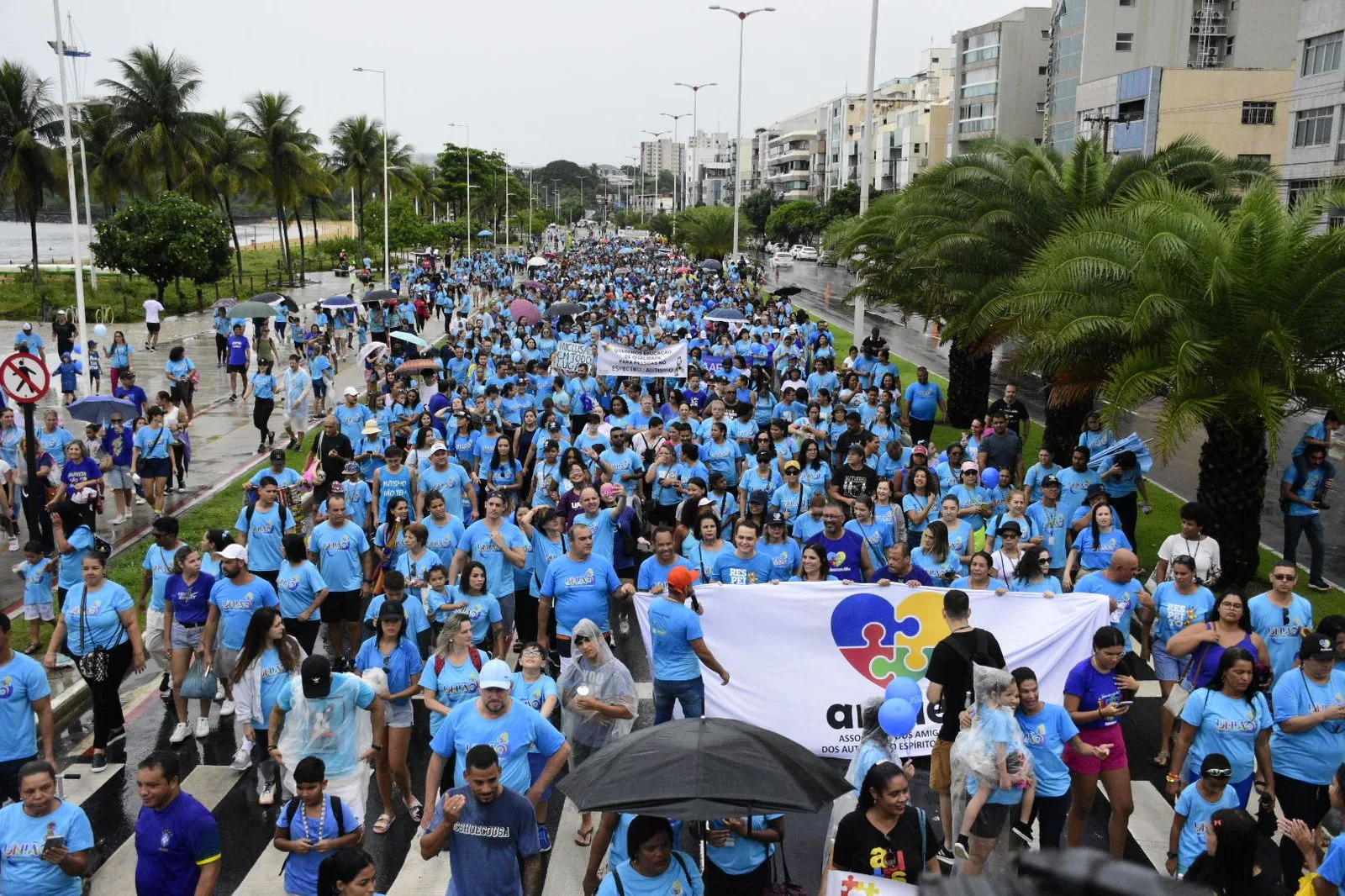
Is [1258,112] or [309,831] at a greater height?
[1258,112]

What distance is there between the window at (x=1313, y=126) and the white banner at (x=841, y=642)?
4034cm

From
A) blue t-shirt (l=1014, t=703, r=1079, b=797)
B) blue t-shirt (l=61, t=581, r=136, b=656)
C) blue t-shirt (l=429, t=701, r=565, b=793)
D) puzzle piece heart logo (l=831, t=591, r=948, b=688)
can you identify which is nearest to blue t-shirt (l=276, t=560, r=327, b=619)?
blue t-shirt (l=61, t=581, r=136, b=656)

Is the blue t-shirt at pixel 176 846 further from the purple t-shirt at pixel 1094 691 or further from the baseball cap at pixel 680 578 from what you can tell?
the purple t-shirt at pixel 1094 691

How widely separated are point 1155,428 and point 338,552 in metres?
10.3

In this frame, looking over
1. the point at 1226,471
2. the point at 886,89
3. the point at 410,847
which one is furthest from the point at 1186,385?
the point at 886,89

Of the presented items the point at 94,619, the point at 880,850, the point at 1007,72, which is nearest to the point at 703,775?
the point at 880,850

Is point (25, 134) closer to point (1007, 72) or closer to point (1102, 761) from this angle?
point (1102, 761)

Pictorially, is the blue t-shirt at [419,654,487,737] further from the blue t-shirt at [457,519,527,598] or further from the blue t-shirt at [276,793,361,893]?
the blue t-shirt at [457,519,527,598]

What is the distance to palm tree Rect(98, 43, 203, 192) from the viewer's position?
5088cm

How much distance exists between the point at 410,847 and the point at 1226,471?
965 centimetres

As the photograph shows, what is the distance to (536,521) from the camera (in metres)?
10.3

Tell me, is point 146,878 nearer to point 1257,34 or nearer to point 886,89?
point 1257,34

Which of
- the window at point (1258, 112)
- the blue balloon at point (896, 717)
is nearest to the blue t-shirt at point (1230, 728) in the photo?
the blue balloon at point (896, 717)

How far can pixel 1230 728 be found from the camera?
22.2ft
